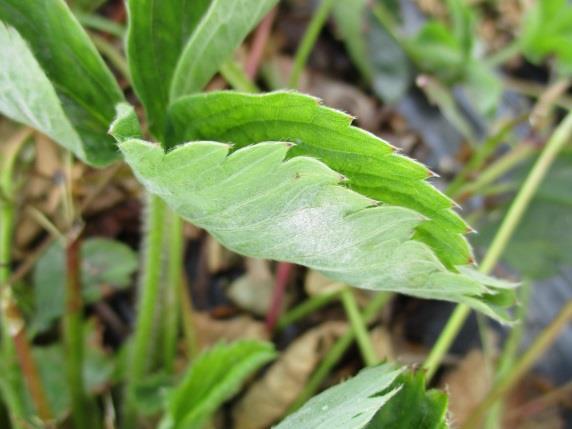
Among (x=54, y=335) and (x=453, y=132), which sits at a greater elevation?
(x=453, y=132)

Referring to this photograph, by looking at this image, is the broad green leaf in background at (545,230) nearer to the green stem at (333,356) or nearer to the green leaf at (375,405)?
the green stem at (333,356)

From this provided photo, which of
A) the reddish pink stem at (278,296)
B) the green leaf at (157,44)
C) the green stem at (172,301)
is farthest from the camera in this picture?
the reddish pink stem at (278,296)

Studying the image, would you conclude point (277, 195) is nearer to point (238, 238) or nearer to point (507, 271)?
point (238, 238)

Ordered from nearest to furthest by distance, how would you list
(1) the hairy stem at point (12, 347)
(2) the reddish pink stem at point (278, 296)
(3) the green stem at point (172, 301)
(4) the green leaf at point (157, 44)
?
(4) the green leaf at point (157, 44) → (1) the hairy stem at point (12, 347) → (3) the green stem at point (172, 301) → (2) the reddish pink stem at point (278, 296)

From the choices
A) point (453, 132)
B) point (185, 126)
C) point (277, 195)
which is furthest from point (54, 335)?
point (453, 132)

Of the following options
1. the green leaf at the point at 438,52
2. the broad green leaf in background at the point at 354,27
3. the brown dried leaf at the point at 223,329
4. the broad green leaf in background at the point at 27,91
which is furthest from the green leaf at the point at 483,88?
the broad green leaf in background at the point at 27,91

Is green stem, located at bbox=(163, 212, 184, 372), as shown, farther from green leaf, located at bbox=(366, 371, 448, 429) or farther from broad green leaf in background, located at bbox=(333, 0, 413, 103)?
broad green leaf in background, located at bbox=(333, 0, 413, 103)
